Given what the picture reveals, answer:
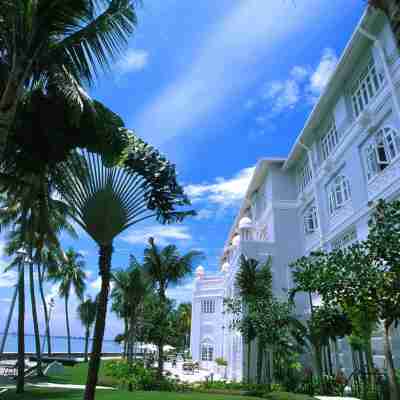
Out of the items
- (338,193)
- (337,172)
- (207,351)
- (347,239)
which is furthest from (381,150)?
(207,351)

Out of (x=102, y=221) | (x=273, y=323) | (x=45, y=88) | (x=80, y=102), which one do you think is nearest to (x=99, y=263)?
(x=102, y=221)

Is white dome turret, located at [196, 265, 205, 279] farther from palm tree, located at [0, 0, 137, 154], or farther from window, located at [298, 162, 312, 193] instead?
palm tree, located at [0, 0, 137, 154]

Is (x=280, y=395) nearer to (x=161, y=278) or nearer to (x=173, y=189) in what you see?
(x=173, y=189)

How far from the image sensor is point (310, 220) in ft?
71.1

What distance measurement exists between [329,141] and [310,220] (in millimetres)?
5311

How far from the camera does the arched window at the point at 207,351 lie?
1312 inches

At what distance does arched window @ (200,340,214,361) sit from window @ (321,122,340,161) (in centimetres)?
2214

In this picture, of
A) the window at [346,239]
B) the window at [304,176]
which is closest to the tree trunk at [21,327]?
the window at [346,239]

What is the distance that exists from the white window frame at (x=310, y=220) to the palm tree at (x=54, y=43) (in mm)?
16588

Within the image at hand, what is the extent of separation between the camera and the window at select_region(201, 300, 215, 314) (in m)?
33.9

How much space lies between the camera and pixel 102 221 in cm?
567

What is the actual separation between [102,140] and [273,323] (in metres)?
13.2

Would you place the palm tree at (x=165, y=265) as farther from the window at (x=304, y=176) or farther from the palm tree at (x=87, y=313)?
the palm tree at (x=87, y=313)

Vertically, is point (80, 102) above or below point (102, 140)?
above
